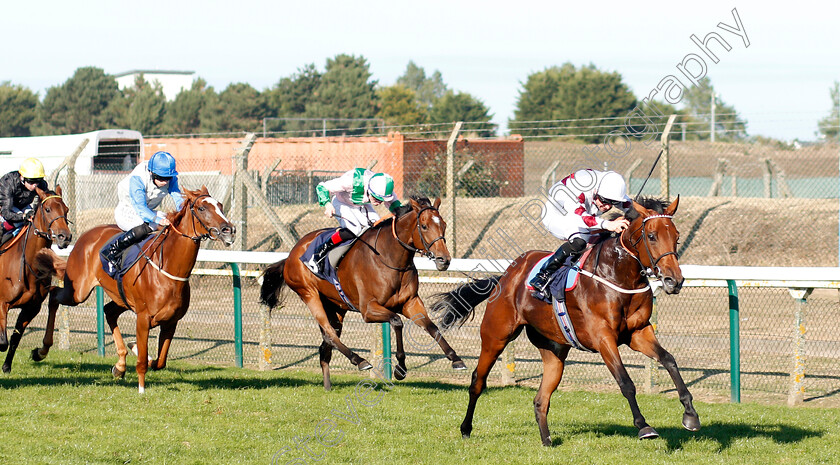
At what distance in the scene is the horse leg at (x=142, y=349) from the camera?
320 inches

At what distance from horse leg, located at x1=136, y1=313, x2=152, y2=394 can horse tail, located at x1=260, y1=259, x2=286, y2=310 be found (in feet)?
4.65

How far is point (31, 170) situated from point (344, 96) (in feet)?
180

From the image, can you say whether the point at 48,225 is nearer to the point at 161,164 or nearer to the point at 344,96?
the point at 161,164

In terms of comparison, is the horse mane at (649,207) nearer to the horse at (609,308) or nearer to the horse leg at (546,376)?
the horse at (609,308)

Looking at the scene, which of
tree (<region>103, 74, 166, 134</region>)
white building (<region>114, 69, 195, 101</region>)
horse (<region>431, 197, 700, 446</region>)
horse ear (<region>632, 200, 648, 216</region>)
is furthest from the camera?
white building (<region>114, 69, 195, 101</region>)

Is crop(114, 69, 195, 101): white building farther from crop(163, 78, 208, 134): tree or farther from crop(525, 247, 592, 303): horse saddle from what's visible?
crop(525, 247, 592, 303): horse saddle

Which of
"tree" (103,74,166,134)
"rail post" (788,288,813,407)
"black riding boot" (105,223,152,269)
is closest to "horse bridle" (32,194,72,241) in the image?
"black riding boot" (105,223,152,269)

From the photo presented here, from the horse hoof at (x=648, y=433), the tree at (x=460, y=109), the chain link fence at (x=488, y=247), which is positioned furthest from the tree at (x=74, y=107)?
the horse hoof at (x=648, y=433)

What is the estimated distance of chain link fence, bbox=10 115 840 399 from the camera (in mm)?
9844

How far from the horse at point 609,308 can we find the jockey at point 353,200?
5.74 ft

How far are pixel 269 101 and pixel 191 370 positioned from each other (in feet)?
185

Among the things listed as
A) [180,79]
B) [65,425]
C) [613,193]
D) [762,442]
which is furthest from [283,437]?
[180,79]

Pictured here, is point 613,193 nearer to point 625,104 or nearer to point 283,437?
point 283,437

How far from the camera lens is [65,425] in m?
6.81
